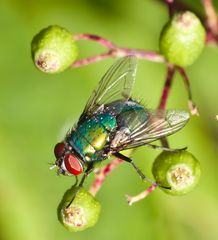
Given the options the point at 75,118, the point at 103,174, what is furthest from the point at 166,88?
the point at 75,118

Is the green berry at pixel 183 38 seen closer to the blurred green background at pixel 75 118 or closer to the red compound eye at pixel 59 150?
the red compound eye at pixel 59 150

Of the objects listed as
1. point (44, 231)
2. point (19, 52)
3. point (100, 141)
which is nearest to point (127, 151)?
point (100, 141)

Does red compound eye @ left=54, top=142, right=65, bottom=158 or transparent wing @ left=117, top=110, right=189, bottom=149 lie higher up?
red compound eye @ left=54, top=142, right=65, bottom=158

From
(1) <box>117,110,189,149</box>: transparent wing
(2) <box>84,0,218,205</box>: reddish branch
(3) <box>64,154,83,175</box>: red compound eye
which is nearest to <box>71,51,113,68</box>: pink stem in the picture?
(2) <box>84,0,218,205</box>: reddish branch

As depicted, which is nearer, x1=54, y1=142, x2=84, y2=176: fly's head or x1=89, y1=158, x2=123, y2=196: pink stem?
x1=54, y1=142, x2=84, y2=176: fly's head

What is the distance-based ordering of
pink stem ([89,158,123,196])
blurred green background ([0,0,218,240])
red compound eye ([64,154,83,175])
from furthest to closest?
blurred green background ([0,0,218,240]) < pink stem ([89,158,123,196]) < red compound eye ([64,154,83,175])

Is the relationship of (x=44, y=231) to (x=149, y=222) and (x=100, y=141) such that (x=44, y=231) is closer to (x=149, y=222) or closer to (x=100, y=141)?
(x=149, y=222)

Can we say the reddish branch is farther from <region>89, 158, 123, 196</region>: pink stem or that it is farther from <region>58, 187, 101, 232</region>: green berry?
<region>58, 187, 101, 232</region>: green berry
